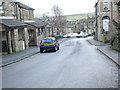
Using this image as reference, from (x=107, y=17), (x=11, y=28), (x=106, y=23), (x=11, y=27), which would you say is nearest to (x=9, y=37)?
(x=11, y=28)

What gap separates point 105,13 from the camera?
116ft

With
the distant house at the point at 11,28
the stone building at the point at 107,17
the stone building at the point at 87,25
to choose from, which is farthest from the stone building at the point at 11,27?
the stone building at the point at 87,25

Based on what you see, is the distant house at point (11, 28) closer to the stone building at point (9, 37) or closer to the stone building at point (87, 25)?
the stone building at point (9, 37)

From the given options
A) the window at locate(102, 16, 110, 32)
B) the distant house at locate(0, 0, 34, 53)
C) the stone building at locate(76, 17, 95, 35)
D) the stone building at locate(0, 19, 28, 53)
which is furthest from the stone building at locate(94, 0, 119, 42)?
the stone building at locate(76, 17, 95, 35)

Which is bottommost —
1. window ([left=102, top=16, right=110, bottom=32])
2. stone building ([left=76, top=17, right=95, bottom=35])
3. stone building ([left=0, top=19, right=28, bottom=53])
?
stone building ([left=0, top=19, right=28, bottom=53])

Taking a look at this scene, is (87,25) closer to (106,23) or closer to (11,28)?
(106,23)

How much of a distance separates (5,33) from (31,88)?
561 inches

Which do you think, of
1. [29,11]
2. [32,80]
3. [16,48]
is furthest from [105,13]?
[32,80]

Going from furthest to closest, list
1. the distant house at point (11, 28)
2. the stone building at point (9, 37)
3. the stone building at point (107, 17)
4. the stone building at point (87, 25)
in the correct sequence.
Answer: the stone building at point (87, 25) → the stone building at point (107, 17) → the distant house at point (11, 28) → the stone building at point (9, 37)

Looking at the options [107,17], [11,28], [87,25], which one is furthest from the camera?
[87,25]

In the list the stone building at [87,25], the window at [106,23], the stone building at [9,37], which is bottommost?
the stone building at [9,37]

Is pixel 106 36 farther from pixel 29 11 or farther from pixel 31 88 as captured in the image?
pixel 31 88

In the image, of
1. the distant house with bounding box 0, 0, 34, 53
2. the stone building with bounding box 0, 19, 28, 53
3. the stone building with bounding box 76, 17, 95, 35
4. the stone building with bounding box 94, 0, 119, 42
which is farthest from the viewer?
the stone building with bounding box 76, 17, 95, 35

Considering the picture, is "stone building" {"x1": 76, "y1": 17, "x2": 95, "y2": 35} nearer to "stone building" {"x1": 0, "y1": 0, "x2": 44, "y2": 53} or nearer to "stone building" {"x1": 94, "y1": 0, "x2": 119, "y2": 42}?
"stone building" {"x1": 94, "y1": 0, "x2": 119, "y2": 42}
